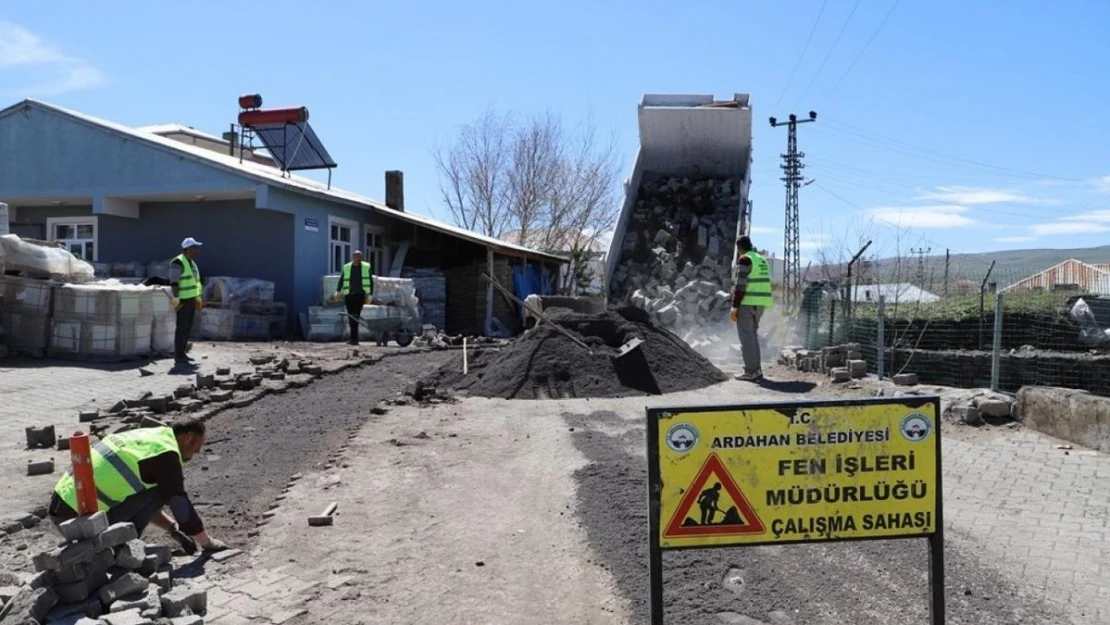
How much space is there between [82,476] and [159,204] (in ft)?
62.8

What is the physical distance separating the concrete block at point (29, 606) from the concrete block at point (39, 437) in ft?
14.5

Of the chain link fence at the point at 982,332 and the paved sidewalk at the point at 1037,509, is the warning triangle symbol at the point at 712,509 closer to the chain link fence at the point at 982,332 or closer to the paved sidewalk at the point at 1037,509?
the paved sidewalk at the point at 1037,509

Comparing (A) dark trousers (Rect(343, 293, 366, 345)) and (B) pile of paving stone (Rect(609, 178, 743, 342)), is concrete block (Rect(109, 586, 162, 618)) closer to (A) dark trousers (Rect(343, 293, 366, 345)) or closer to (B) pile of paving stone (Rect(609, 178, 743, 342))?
(B) pile of paving stone (Rect(609, 178, 743, 342))

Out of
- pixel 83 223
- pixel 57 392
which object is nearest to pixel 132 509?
pixel 57 392

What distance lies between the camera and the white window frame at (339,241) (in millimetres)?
22125

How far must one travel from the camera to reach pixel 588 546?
Answer: 5.21 metres

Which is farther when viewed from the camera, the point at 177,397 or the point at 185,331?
the point at 185,331

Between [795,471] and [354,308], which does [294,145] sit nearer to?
[354,308]

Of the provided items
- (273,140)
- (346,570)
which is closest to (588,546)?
(346,570)

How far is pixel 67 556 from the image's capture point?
12.9 feet

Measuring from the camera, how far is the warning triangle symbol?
3.47 m

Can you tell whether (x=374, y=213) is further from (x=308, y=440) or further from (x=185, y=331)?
(x=308, y=440)

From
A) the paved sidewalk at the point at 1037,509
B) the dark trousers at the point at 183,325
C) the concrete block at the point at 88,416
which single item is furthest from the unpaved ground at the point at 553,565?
the dark trousers at the point at 183,325

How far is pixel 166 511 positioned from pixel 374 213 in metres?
19.6
